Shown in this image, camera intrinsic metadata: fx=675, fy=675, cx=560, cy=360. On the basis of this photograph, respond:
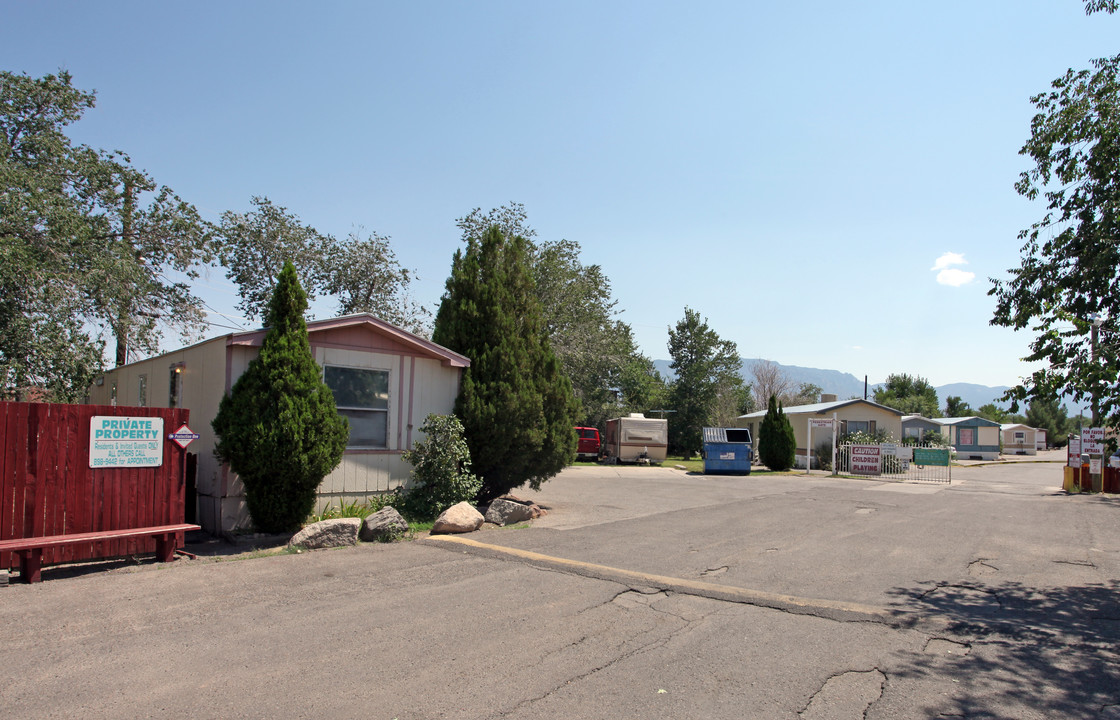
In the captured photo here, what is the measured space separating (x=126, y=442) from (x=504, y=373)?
5987mm

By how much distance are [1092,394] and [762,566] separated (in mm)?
3993

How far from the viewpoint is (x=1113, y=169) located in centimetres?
798

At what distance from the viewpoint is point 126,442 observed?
780cm

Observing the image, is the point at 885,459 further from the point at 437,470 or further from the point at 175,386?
the point at 175,386

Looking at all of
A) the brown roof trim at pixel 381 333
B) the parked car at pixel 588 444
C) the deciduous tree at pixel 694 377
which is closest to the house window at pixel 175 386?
the brown roof trim at pixel 381 333

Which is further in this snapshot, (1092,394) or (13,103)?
(13,103)

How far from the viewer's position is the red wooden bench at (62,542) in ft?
22.1

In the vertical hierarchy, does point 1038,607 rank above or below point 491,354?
below

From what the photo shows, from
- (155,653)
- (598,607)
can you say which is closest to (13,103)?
(155,653)

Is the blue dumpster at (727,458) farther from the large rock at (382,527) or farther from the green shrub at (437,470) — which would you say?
the large rock at (382,527)

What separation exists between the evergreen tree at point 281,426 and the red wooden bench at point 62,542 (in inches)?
50.2

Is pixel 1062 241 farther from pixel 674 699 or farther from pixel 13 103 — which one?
pixel 13 103

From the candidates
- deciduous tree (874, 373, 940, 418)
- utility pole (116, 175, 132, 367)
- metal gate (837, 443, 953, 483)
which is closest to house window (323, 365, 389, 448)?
utility pole (116, 175, 132, 367)

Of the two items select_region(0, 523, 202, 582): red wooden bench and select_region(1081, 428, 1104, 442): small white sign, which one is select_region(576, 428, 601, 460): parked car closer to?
select_region(1081, 428, 1104, 442): small white sign
